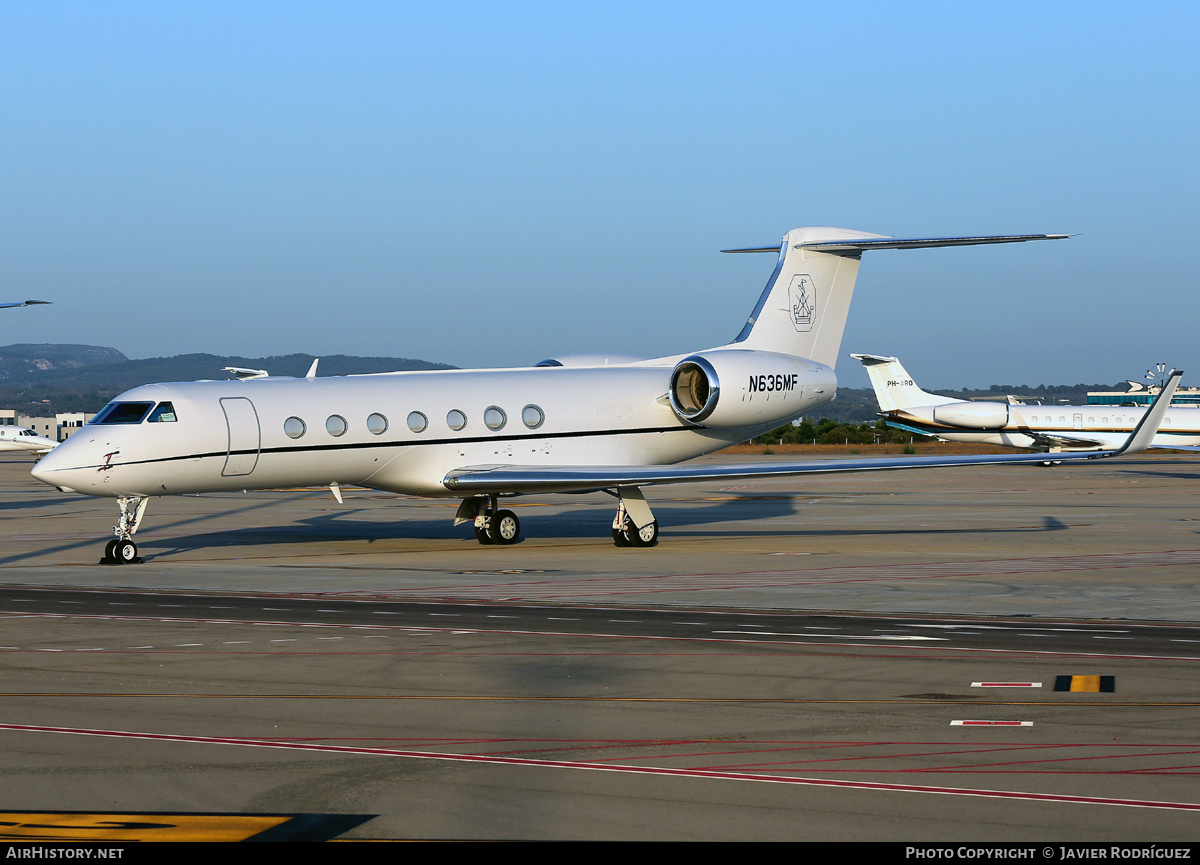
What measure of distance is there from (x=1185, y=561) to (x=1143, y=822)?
16.1 m

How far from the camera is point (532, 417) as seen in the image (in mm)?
24703

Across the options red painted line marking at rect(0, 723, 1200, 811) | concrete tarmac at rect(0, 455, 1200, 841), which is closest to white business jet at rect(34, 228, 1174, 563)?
concrete tarmac at rect(0, 455, 1200, 841)

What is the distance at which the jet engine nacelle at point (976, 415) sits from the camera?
6538cm

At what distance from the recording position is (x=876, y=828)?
632cm

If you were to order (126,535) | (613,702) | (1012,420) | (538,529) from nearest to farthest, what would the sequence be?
(613,702) → (126,535) → (538,529) → (1012,420)

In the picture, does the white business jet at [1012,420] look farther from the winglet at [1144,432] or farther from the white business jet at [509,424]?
the white business jet at [509,424]

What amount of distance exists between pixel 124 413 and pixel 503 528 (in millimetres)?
7309

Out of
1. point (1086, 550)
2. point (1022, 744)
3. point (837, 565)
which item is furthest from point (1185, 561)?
point (1022, 744)

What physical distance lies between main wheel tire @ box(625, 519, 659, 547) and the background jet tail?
4862cm

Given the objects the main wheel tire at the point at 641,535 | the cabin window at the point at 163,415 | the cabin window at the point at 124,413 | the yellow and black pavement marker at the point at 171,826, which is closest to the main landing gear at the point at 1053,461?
the main wheel tire at the point at 641,535

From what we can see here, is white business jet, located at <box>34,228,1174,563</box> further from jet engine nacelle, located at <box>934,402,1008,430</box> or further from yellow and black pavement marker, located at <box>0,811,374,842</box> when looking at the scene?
jet engine nacelle, located at <box>934,402,1008,430</box>

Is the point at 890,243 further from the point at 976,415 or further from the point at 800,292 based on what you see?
the point at 976,415

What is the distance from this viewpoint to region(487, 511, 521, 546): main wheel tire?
80.3 ft

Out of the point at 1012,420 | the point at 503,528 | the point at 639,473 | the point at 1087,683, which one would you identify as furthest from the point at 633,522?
the point at 1012,420
